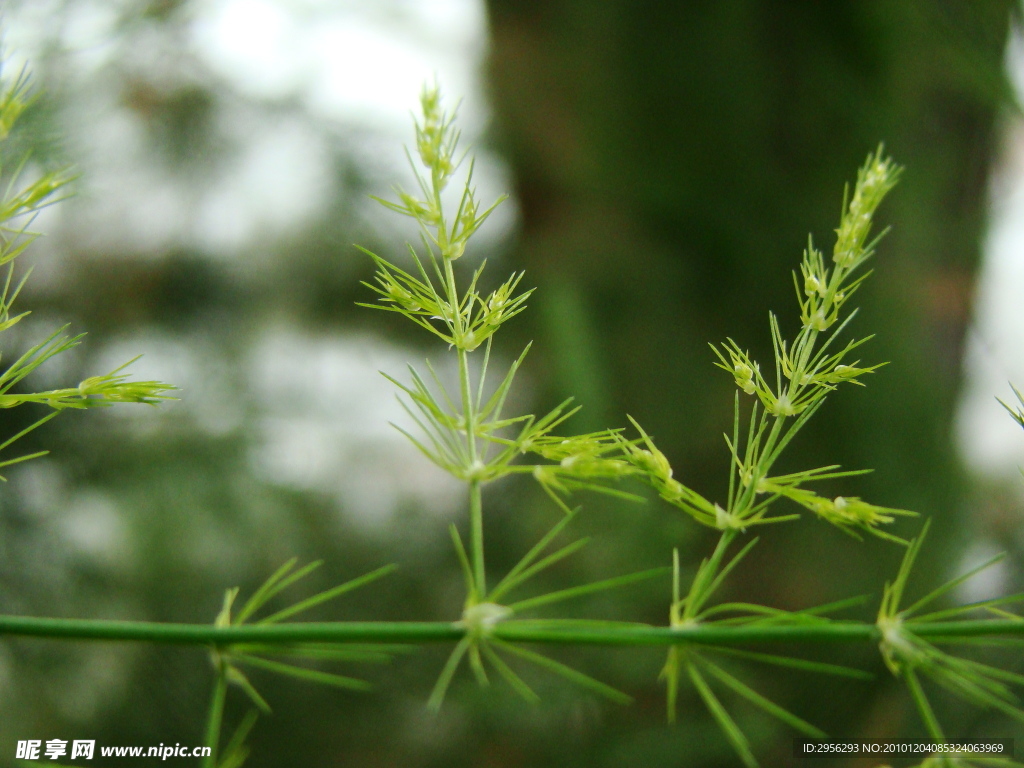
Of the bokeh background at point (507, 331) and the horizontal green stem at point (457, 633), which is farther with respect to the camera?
the bokeh background at point (507, 331)

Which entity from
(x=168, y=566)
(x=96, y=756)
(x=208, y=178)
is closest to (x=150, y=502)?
(x=168, y=566)

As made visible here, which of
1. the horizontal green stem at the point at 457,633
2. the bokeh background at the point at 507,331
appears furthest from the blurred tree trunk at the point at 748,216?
the horizontal green stem at the point at 457,633

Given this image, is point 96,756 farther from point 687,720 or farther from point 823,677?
point 823,677

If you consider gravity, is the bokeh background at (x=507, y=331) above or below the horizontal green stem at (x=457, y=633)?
above

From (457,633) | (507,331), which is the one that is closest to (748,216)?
(507,331)

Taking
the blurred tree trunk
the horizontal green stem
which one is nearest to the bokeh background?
the blurred tree trunk

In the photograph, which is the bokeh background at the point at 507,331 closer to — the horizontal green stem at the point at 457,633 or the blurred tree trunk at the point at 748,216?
the blurred tree trunk at the point at 748,216

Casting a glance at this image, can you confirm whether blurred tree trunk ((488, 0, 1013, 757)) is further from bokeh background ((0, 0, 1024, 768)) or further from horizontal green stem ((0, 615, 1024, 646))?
horizontal green stem ((0, 615, 1024, 646))

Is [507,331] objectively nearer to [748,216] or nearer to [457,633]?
[748,216]
